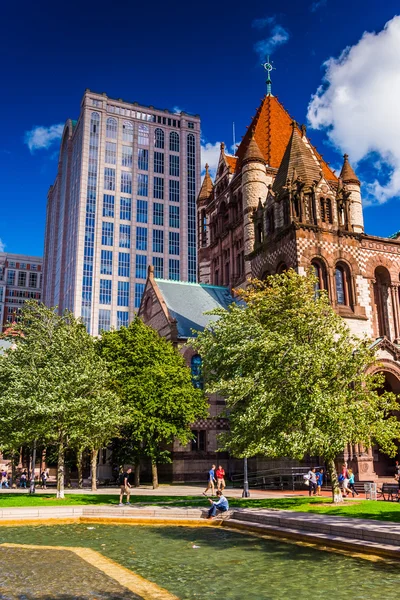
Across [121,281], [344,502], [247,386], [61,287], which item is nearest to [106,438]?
[247,386]

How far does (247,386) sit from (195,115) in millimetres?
133626

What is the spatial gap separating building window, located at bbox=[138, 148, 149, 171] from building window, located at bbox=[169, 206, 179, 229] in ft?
39.3

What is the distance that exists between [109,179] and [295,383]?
378 feet

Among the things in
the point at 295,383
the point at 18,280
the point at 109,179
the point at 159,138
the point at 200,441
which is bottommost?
the point at 200,441

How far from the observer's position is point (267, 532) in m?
18.1

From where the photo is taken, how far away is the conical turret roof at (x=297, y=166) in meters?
46.6

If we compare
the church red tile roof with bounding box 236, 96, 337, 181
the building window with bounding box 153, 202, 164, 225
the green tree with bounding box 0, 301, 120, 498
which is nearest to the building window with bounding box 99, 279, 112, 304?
the building window with bounding box 153, 202, 164, 225

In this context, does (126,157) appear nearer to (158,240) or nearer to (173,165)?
(173,165)

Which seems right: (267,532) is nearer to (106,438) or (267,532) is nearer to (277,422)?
(277,422)

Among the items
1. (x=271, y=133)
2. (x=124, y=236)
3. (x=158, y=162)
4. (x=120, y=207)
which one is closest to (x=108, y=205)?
(x=120, y=207)

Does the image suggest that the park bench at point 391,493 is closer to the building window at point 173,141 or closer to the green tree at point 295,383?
the green tree at point 295,383

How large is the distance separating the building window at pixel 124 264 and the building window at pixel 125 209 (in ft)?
30.1

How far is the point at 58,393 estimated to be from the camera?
29.2m

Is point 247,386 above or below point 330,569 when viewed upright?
above
